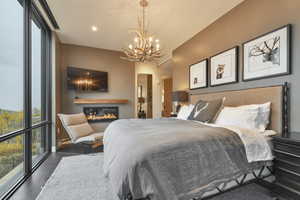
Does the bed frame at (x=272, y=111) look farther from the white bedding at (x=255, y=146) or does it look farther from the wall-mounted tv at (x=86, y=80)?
the wall-mounted tv at (x=86, y=80)

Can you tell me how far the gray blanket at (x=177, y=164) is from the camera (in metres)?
1.04

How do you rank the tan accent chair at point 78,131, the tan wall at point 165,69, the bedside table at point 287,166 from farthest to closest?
the tan wall at point 165,69, the tan accent chair at point 78,131, the bedside table at point 287,166

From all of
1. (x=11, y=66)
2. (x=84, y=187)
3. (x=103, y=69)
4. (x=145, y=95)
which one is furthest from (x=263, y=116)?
(x=145, y=95)

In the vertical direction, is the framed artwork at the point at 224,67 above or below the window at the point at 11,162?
above

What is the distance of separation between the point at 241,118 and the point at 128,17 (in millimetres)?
2826

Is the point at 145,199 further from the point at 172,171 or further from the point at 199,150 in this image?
→ the point at 199,150

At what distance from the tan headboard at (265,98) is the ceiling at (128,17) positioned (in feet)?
5.22

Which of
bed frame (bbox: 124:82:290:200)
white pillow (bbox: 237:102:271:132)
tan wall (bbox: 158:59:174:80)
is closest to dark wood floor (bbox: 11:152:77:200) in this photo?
bed frame (bbox: 124:82:290:200)

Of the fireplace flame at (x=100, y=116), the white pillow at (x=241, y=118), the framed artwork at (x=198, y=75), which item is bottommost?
the fireplace flame at (x=100, y=116)

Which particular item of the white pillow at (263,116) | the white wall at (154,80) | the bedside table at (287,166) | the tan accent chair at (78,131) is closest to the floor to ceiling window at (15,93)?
the tan accent chair at (78,131)

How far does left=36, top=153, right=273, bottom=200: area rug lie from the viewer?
5.55ft

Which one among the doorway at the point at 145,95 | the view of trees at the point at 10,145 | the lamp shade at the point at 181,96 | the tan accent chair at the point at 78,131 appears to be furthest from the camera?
the doorway at the point at 145,95

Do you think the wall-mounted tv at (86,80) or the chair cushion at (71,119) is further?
the wall-mounted tv at (86,80)

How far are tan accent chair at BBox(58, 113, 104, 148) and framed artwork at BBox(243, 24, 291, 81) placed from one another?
3.25 metres
